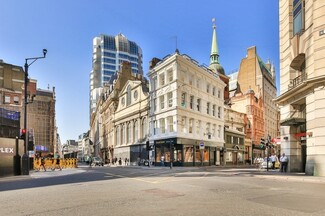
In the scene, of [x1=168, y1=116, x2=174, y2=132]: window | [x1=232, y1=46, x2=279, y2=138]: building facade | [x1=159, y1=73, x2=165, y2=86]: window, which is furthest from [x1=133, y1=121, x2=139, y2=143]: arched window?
[x1=232, y1=46, x2=279, y2=138]: building facade

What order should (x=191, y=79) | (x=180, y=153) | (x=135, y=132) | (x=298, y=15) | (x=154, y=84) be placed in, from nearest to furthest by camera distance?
(x=298, y=15)
(x=180, y=153)
(x=191, y=79)
(x=154, y=84)
(x=135, y=132)

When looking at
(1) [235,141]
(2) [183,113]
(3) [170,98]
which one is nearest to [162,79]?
(3) [170,98]

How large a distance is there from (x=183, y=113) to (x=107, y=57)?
131m

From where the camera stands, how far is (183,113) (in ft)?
139

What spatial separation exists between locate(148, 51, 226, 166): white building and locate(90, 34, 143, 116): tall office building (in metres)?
120

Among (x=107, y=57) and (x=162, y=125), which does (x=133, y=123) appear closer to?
(x=162, y=125)

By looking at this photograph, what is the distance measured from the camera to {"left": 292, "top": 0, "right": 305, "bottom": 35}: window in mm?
23906

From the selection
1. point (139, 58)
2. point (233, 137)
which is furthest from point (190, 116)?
point (139, 58)

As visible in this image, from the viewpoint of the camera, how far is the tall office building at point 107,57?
166m

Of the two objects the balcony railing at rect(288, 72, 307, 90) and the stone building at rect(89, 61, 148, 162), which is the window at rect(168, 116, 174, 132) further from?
the balcony railing at rect(288, 72, 307, 90)

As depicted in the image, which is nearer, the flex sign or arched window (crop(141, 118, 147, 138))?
the flex sign

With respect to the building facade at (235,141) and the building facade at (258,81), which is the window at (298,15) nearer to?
the building facade at (235,141)

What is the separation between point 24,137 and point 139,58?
521ft

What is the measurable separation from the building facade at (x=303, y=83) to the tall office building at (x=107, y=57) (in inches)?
5582
